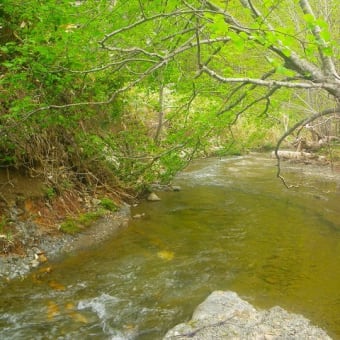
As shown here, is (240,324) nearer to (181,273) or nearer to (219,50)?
(181,273)

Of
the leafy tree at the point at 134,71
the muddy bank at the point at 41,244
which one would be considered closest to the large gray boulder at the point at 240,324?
the leafy tree at the point at 134,71

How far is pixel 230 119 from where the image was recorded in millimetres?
8273

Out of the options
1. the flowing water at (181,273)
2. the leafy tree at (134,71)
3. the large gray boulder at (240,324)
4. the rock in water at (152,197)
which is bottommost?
the flowing water at (181,273)

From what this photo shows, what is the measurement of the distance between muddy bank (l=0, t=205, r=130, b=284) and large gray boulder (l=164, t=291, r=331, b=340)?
9.29 feet

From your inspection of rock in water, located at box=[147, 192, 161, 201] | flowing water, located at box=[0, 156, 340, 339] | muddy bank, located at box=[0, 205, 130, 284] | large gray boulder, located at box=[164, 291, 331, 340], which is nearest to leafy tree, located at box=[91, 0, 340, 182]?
flowing water, located at box=[0, 156, 340, 339]

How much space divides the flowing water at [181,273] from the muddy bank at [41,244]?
20 cm

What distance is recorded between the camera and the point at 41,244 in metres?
6.79

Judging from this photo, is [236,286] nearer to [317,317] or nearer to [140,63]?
[317,317]

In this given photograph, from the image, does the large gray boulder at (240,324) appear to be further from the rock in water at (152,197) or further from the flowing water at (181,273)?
the rock in water at (152,197)

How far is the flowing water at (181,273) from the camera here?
4918mm

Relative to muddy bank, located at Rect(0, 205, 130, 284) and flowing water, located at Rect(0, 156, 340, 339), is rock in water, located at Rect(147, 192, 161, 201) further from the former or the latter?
muddy bank, located at Rect(0, 205, 130, 284)

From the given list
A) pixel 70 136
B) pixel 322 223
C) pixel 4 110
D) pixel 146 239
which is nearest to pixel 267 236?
pixel 322 223

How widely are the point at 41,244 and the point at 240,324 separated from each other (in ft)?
12.5

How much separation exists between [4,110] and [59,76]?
113cm
